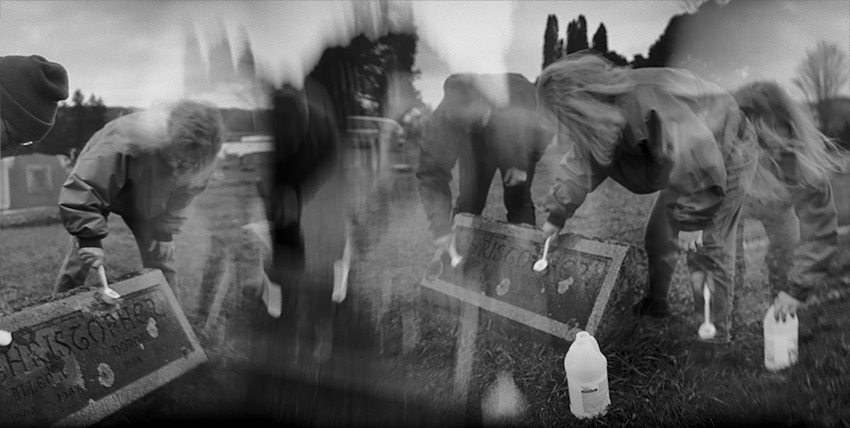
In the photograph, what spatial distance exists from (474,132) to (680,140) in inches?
26.0

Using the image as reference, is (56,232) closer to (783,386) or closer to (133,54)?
(133,54)

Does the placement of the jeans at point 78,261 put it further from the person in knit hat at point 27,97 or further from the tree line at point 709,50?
the tree line at point 709,50

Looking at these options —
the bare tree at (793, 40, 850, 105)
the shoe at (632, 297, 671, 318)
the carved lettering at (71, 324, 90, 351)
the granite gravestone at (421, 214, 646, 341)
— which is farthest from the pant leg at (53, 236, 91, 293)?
the bare tree at (793, 40, 850, 105)

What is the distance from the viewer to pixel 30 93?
1.96 m

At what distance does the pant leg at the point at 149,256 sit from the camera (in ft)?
6.82

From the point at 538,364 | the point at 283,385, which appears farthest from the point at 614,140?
the point at 283,385

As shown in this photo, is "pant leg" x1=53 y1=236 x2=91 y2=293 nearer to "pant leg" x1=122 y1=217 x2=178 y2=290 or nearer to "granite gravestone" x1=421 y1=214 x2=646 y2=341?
"pant leg" x1=122 y1=217 x2=178 y2=290

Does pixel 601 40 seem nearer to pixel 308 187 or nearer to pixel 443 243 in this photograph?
pixel 443 243

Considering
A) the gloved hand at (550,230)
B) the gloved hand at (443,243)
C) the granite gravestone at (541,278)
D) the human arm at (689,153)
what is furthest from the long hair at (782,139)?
the gloved hand at (443,243)

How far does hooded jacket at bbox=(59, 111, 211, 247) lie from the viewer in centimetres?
198

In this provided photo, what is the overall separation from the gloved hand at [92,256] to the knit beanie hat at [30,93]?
1.28ft

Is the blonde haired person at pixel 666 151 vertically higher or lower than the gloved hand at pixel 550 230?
higher

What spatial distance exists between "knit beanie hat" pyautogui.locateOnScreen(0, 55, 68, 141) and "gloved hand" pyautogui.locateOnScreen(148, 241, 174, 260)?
19.2 inches

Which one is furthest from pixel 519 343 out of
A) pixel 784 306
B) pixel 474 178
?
pixel 784 306
